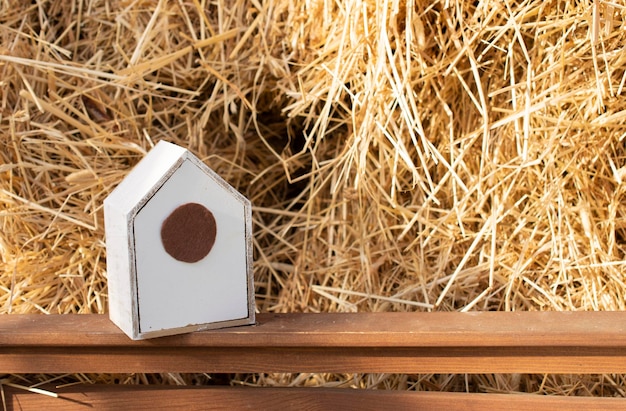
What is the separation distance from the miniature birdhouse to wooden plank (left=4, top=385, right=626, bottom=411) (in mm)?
130

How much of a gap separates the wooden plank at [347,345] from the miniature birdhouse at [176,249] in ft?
0.12

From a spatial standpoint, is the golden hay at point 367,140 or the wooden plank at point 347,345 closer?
the wooden plank at point 347,345

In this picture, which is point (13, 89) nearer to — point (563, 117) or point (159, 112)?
point (159, 112)

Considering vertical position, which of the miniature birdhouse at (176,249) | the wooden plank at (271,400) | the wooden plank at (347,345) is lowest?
the wooden plank at (271,400)

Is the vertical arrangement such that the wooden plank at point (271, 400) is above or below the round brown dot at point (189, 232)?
below

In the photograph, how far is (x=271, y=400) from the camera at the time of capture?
38.6 inches

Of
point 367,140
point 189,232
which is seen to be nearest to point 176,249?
point 189,232

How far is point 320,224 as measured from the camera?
1267mm

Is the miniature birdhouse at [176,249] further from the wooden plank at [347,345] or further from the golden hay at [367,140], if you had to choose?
the golden hay at [367,140]

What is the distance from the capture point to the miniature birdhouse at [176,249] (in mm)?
866

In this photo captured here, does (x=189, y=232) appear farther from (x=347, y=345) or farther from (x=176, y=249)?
(x=347, y=345)

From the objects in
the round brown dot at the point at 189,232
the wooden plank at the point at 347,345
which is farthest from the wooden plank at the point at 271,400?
the round brown dot at the point at 189,232

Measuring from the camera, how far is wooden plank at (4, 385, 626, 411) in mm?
959

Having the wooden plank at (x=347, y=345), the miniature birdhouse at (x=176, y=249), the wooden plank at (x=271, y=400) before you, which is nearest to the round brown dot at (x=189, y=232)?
the miniature birdhouse at (x=176, y=249)
